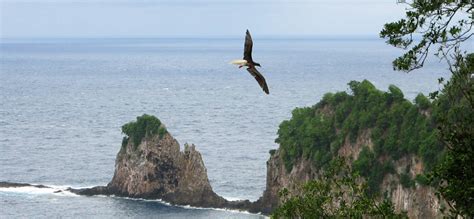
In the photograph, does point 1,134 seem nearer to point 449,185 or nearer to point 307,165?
point 307,165

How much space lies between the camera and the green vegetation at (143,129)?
121 m

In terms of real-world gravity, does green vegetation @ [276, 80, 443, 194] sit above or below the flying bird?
below

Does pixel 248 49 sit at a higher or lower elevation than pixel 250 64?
higher

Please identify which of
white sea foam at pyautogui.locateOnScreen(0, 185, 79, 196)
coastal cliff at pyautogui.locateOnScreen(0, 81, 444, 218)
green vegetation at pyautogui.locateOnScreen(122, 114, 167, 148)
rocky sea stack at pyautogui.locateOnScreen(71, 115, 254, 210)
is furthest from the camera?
white sea foam at pyautogui.locateOnScreen(0, 185, 79, 196)

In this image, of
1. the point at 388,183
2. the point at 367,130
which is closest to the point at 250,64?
the point at 388,183

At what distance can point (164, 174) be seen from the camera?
11931 cm

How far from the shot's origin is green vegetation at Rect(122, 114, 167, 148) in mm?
121375

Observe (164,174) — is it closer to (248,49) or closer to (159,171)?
(159,171)

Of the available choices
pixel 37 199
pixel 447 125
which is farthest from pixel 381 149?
pixel 447 125

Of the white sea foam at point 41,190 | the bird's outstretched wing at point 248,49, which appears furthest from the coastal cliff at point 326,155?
the bird's outstretched wing at point 248,49

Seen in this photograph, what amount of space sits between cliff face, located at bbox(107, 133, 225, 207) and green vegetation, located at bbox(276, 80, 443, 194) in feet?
40.4

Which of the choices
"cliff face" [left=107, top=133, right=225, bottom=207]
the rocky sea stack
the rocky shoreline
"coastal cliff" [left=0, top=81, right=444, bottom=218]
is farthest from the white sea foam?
"cliff face" [left=107, top=133, right=225, bottom=207]

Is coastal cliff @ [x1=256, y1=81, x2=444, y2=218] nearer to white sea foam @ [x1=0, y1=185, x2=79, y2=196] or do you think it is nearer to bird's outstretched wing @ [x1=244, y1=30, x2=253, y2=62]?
white sea foam @ [x1=0, y1=185, x2=79, y2=196]

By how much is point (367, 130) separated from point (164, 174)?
29691 mm
